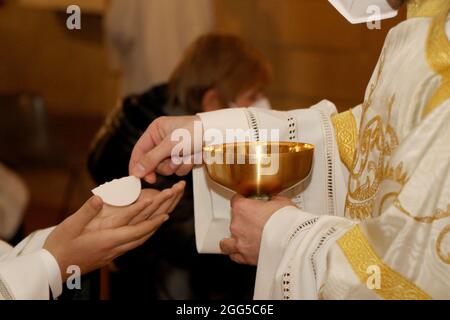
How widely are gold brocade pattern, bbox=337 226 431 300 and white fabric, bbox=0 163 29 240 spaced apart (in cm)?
177

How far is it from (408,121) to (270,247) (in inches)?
12.8

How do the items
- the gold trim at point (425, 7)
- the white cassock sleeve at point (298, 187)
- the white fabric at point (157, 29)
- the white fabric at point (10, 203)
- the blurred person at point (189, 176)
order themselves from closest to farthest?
the gold trim at point (425, 7), the white cassock sleeve at point (298, 187), the blurred person at point (189, 176), the white fabric at point (10, 203), the white fabric at point (157, 29)

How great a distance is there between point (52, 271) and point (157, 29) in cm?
298

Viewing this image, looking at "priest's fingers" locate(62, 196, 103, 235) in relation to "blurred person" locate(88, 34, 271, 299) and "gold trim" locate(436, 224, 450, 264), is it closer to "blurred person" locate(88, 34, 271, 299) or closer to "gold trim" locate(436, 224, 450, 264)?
"gold trim" locate(436, 224, 450, 264)

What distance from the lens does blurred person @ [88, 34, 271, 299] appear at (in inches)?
99.9

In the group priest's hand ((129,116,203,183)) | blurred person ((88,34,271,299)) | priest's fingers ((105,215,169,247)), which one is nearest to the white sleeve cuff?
priest's fingers ((105,215,169,247))

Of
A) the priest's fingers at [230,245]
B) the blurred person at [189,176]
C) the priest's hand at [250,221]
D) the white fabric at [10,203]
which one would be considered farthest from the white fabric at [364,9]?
the white fabric at [10,203]

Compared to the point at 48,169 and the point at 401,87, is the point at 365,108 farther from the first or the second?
the point at 48,169

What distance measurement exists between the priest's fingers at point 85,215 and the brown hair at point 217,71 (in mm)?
1027

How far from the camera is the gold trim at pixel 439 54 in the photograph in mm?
1334

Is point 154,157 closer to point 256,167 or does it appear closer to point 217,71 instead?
point 256,167

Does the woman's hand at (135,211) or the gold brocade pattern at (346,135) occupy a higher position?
the gold brocade pattern at (346,135)

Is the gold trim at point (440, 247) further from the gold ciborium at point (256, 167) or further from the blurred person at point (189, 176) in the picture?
the blurred person at point (189, 176)

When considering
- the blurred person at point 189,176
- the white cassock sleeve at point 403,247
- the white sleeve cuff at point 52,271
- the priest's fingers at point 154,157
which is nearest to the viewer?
the white cassock sleeve at point 403,247
